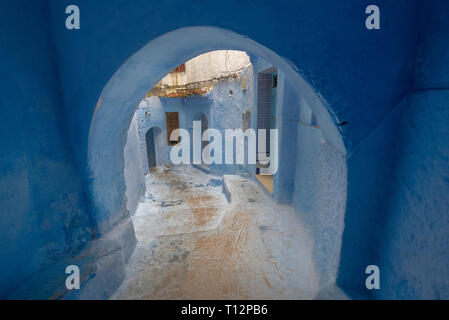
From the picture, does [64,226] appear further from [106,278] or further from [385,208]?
[385,208]

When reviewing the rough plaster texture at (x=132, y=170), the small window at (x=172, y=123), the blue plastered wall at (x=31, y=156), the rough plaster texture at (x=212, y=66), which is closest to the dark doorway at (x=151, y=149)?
the small window at (x=172, y=123)

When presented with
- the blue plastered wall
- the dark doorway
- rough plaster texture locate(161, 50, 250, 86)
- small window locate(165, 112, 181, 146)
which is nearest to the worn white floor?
the blue plastered wall

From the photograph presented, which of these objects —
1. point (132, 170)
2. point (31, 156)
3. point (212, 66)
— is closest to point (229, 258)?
point (31, 156)

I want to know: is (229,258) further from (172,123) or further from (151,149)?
(151,149)

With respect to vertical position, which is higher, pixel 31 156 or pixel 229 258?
pixel 31 156

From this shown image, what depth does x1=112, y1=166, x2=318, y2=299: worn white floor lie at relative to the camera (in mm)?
2289

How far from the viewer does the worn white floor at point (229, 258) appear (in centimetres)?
229

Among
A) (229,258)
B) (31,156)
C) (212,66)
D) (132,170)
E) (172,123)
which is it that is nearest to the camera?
(31,156)

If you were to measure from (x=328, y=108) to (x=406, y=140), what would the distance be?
1.89 ft

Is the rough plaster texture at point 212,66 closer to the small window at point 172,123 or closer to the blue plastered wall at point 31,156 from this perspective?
the small window at point 172,123

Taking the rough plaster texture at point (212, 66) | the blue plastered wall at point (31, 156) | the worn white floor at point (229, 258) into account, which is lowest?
the worn white floor at point (229, 258)

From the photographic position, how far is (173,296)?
2203 mm

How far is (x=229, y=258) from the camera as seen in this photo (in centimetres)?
288

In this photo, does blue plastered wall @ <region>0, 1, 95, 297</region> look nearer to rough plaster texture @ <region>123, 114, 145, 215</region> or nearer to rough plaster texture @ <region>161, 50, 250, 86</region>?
rough plaster texture @ <region>123, 114, 145, 215</region>
